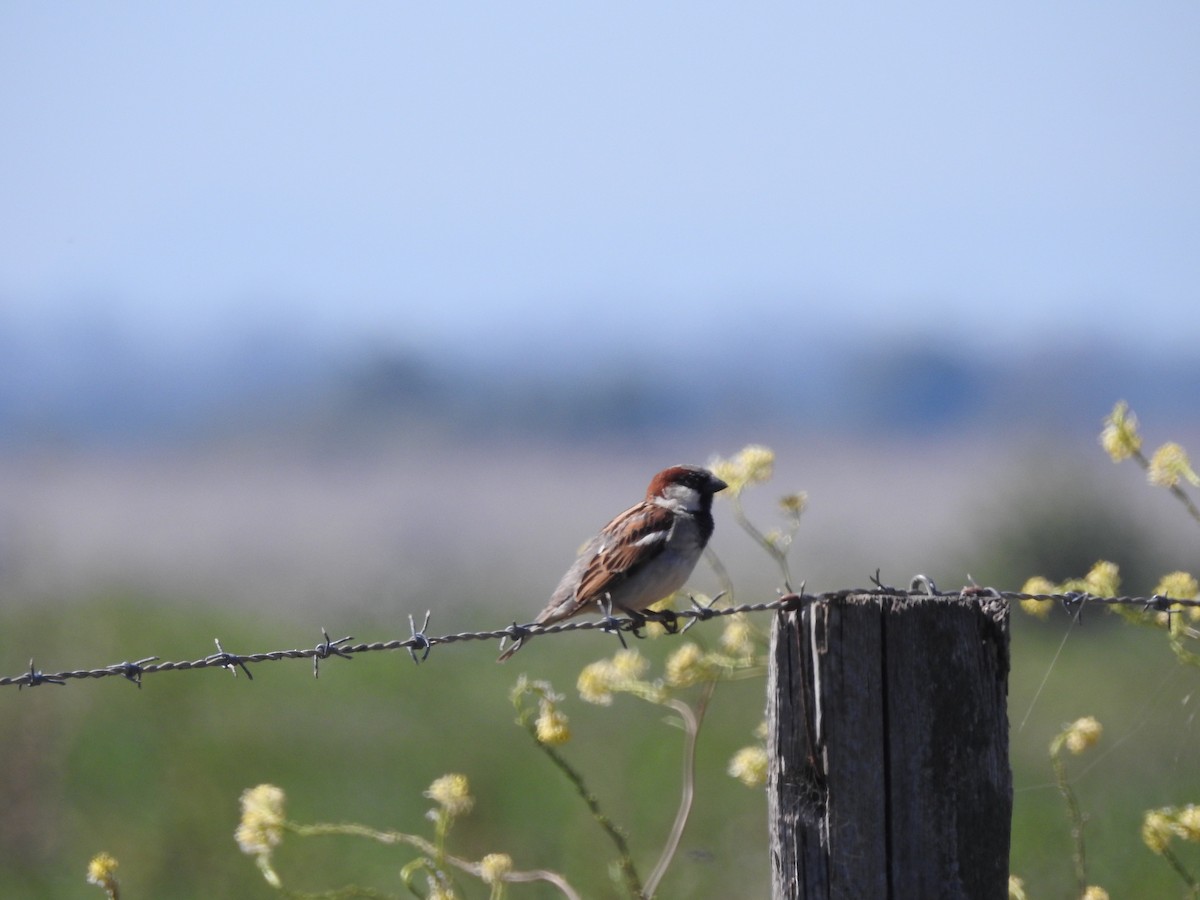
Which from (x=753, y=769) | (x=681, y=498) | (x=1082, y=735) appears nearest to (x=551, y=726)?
(x=753, y=769)

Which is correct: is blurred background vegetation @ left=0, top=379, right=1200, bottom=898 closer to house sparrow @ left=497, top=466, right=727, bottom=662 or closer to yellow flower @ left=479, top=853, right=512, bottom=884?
house sparrow @ left=497, top=466, right=727, bottom=662

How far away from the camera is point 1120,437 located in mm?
3916

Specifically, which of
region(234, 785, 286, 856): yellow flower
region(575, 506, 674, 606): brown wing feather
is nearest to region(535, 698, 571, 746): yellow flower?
region(234, 785, 286, 856): yellow flower

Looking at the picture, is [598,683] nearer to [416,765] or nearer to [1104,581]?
[1104,581]

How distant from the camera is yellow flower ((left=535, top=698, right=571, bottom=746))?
3770mm

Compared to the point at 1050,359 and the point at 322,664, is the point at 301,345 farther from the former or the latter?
the point at 322,664

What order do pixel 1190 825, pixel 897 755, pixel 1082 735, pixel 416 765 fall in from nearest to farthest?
pixel 897 755, pixel 1190 825, pixel 1082 735, pixel 416 765

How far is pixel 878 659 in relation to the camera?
255 centimetres

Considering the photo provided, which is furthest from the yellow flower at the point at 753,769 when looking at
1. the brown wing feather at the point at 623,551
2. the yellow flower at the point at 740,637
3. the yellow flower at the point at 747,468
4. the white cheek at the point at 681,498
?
the white cheek at the point at 681,498

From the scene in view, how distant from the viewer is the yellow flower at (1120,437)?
3.90 meters

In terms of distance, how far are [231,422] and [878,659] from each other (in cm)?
8350

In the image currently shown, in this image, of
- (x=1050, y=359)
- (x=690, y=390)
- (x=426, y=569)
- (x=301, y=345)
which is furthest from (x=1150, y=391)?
(x=426, y=569)

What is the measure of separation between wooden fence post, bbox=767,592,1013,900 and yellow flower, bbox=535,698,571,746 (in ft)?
4.13

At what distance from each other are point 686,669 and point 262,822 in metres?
1.27
